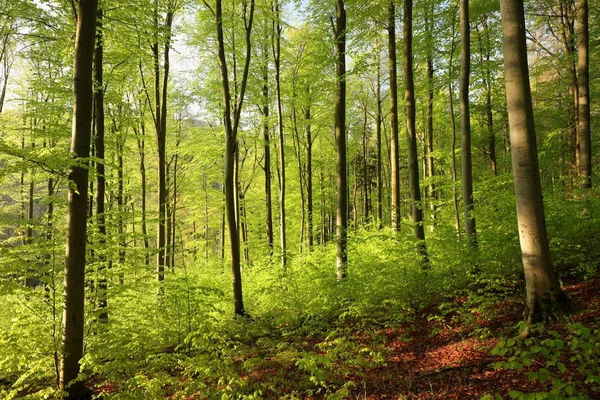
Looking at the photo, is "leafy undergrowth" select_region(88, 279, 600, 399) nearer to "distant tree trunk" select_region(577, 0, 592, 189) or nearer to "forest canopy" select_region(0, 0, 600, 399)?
"forest canopy" select_region(0, 0, 600, 399)

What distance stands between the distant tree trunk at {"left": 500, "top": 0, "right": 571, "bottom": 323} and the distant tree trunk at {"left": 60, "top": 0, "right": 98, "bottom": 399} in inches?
234

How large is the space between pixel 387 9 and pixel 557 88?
1262 cm

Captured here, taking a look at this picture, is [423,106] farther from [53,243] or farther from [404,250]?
[53,243]

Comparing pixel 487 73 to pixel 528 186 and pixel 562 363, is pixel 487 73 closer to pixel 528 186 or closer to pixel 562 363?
pixel 528 186

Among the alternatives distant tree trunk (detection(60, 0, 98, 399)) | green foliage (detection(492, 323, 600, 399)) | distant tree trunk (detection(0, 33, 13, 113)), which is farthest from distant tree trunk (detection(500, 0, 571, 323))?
distant tree trunk (detection(0, 33, 13, 113))

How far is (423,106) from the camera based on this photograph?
1616 cm

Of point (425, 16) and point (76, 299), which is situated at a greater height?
point (425, 16)

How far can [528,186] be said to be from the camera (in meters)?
4.39

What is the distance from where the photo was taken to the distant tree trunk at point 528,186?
4.36 m

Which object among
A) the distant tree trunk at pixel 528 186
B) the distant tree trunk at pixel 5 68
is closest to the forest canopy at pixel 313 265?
the distant tree trunk at pixel 528 186

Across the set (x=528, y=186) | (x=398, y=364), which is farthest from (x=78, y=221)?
(x=528, y=186)

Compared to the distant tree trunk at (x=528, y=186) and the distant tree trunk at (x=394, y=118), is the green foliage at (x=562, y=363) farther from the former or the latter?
the distant tree trunk at (x=394, y=118)

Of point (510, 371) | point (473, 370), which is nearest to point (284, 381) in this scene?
point (473, 370)

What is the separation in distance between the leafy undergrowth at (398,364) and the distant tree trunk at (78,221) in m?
0.55
